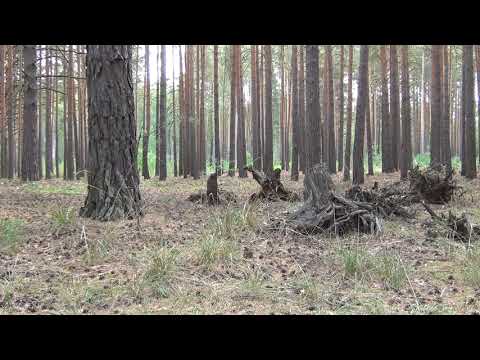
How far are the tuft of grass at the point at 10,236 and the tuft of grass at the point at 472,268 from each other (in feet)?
15.7

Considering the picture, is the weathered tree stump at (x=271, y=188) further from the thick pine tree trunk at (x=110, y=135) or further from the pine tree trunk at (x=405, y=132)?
the pine tree trunk at (x=405, y=132)

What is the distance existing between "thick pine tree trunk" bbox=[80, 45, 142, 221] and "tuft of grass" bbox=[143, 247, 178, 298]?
8.29ft

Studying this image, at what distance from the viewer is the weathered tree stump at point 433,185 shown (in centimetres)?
852

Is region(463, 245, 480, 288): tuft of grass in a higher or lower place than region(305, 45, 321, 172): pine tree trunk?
lower

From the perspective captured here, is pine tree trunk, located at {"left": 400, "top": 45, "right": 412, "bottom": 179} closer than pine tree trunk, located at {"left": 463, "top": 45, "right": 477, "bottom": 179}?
No

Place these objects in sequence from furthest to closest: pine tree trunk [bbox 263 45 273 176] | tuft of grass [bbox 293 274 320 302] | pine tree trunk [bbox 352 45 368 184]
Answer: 1. pine tree trunk [bbox 263 45 273 176]
2. pine tree trunk [bbox 352 45 368 184]
3. tuft of grass [bbox 293 274 320 302]

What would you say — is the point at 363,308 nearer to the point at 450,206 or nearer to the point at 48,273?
the point at 48,273

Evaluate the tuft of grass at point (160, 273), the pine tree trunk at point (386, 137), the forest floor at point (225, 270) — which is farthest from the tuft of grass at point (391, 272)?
the pine tree trunk at point (386, 137)

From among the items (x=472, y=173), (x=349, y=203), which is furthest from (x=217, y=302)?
(x=472, y=173)

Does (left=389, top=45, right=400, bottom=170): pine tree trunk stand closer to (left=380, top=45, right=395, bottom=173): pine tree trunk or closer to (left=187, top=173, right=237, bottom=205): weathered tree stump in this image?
(left=380, top=45, right=395, bottom=173): pine tree trunk

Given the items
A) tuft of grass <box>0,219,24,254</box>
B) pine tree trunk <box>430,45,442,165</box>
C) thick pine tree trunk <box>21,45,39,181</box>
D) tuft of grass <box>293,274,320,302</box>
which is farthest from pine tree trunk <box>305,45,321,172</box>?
thick pine tree trunk <box>21,45,39,181</box>

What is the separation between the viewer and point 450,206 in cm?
822

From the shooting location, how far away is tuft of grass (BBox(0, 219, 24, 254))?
15.5 feet

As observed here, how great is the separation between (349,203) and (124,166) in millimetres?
3578
